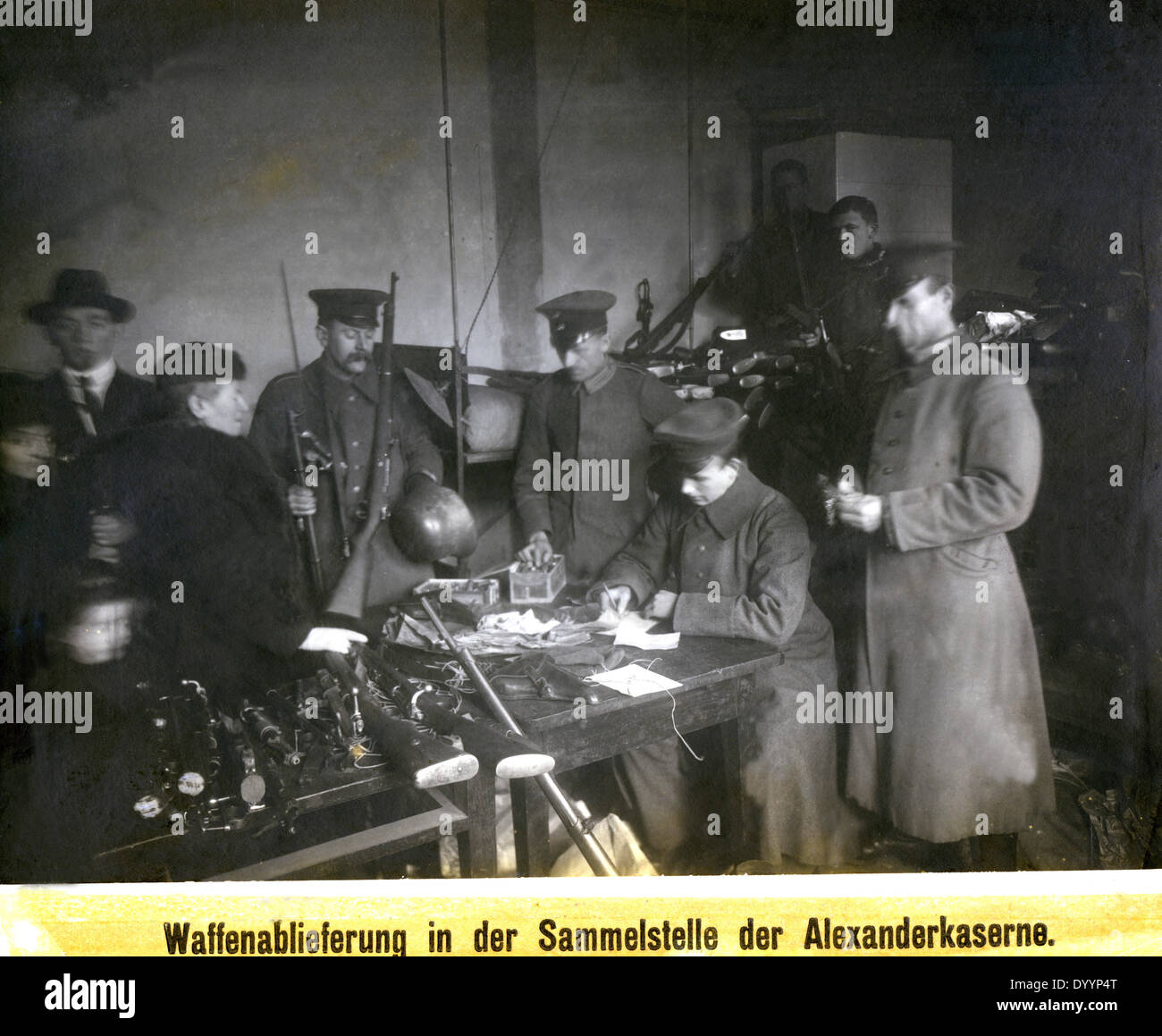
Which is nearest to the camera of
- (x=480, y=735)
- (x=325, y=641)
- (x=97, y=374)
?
(x=480, y=735)

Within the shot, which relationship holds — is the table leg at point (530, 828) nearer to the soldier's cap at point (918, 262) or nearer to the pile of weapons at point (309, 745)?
the pile of weapons at point (309, 745)

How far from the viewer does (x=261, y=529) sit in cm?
283

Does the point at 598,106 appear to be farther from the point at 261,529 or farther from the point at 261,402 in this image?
the point at 261,529

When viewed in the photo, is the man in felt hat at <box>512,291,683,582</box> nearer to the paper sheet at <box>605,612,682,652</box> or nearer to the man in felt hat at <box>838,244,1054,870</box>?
the paper sheet at <box>605,612,682,652</box>

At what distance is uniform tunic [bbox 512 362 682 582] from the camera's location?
290 cm

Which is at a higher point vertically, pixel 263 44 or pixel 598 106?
pixel 263 44

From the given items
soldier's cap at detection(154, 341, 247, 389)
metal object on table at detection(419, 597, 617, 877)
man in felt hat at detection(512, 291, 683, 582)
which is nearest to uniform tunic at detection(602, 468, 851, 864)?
man in felt hat at detection(512, 291, 683, 582)

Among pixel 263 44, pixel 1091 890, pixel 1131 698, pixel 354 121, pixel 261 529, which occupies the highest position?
pixel 263 44

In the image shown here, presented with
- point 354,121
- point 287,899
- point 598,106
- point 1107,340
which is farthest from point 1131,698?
point 354,121

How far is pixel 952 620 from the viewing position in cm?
287

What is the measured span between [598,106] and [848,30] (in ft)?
2.54

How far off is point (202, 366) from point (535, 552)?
114 cm

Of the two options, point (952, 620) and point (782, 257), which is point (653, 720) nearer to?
point (952, 620)
